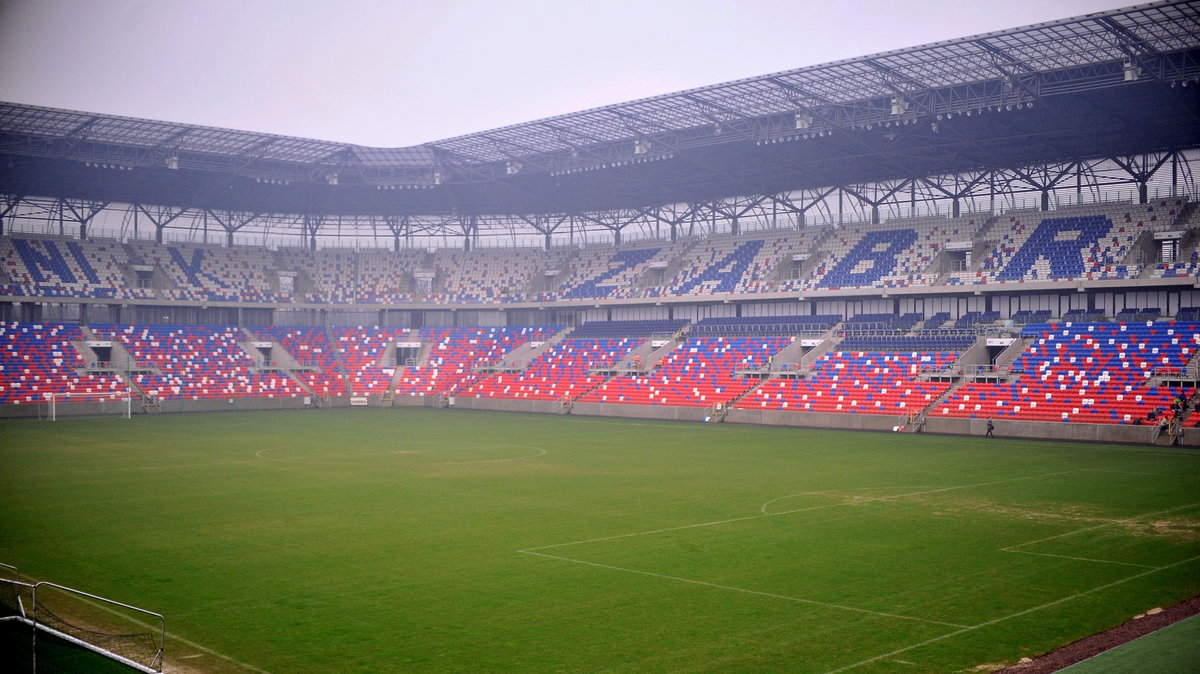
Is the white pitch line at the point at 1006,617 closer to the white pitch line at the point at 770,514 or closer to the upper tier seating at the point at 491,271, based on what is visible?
the white pitch line at the point at 770,514

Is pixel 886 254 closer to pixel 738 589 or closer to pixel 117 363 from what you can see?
pixel 117 363

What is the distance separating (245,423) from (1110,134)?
168 feet

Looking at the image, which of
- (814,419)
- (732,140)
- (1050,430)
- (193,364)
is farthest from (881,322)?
(193,364)

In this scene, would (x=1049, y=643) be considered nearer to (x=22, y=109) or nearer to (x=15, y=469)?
(x=15, y=469)

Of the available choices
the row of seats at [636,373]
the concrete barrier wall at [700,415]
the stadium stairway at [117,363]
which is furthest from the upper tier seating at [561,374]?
the stadium stairway at [117,363]

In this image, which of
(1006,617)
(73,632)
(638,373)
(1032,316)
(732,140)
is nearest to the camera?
(73,632)

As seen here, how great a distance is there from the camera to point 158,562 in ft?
→ 59.9

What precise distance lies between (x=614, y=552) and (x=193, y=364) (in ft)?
194

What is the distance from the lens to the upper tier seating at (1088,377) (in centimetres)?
4503

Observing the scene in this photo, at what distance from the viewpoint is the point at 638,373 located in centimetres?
6712

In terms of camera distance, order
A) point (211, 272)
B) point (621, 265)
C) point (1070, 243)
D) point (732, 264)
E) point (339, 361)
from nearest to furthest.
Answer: point (1070, 243)
point (732, 264)
point (339, 361)
point (211, 272)
point (621, 265)

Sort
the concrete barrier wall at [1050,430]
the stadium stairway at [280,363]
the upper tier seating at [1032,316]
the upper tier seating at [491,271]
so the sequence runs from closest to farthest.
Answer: the concrete barrier wall at [1050,430], the upper tier seating at [1032,316], the stadium stairway at [280,363], the upper tier seating at [491,271]

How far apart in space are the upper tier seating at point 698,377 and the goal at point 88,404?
29544 millimetres

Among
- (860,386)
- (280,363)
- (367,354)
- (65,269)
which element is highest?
(65,269)
